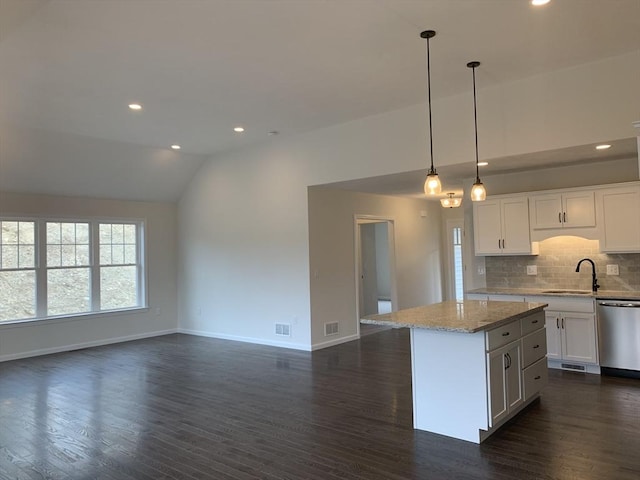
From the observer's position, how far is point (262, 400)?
4.57 meters

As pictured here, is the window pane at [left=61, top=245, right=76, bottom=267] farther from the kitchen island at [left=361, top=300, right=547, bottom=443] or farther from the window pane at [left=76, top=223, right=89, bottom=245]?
the kitchen island at [left=361, top=300, right=547, bottom=443]

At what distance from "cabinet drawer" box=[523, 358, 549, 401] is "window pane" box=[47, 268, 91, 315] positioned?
6810 mm

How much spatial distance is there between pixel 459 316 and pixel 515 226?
257 cm

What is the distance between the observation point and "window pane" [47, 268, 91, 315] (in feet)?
24.3

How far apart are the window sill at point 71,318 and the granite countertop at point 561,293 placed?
5.76 meters

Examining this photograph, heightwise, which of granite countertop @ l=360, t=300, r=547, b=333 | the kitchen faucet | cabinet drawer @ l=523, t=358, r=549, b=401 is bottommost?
cabinet drawer @ l=523, t=358, r=549, b=401

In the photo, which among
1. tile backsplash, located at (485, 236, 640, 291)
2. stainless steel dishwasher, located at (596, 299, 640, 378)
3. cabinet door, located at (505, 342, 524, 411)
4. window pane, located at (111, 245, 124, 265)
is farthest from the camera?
window pane, located at (111, 245, 124, 265)

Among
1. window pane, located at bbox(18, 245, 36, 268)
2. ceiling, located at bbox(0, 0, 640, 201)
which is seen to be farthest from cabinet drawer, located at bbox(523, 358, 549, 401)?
window pane, located at bbox(18, 245, 36, 268)

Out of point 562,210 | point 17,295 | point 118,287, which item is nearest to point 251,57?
point 562,210

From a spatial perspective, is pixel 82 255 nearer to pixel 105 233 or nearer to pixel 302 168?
pixel 105 233

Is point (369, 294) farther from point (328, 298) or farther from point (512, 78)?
point (512, 78)

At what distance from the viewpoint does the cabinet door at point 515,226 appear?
5.70 metres

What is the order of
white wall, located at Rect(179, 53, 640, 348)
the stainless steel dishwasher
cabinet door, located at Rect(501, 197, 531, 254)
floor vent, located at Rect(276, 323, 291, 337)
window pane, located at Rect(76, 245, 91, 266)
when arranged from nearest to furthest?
white wall, located at Rect(179, 53, 640, 348) < the stainless steel dishwasher < cabinet door, located at Rect(501, 197, 531, 254) < floor vent, located at Rect(276, 323, 291, 337) < window pane, located at Rect(76, 245, 91, 266)

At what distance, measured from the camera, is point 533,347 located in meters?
4.11
